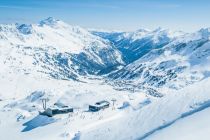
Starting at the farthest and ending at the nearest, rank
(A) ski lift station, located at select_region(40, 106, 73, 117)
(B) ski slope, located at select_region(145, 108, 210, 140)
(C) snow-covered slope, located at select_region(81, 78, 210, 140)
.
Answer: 1. (A) ski lift station, located at select_region(40, 106, 73, 117)
2. (C) snow-covered slope, located at select_region(81, 78, 210, 140)
3. (B) ski slope, located at select_region(145, 108, 210, 140)

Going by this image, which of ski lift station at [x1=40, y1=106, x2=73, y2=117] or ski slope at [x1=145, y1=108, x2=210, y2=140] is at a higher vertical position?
ski slope at [x1=145, y1=108, x2=210, y2=140]

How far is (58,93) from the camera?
16438cm

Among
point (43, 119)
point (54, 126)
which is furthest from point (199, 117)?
point (43, 119)

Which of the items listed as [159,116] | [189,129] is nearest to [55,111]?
[159,116]

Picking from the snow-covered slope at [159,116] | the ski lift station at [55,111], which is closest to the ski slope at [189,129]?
the snow-covered slope at [159,116]

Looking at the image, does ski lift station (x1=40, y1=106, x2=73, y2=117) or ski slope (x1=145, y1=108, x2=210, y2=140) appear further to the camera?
ski lift station (x1=40, y1=106, x2=73, y2=117)

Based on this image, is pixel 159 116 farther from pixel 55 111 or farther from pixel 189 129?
pixel 55 111

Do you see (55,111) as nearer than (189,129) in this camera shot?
No

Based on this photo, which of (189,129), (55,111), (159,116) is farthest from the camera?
(55,111)

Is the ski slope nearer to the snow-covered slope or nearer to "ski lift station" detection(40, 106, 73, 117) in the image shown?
the snow-covered slope

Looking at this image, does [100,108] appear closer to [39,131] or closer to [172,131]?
[39,131]

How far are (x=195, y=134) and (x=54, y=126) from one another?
46.3 m

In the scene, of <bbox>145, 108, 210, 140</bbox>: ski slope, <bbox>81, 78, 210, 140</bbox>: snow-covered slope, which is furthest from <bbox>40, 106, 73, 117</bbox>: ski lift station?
<bbox>145, 108, 210, 140</bbox>: ski slope

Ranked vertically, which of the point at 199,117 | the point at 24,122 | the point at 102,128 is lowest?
the point at 24,122
